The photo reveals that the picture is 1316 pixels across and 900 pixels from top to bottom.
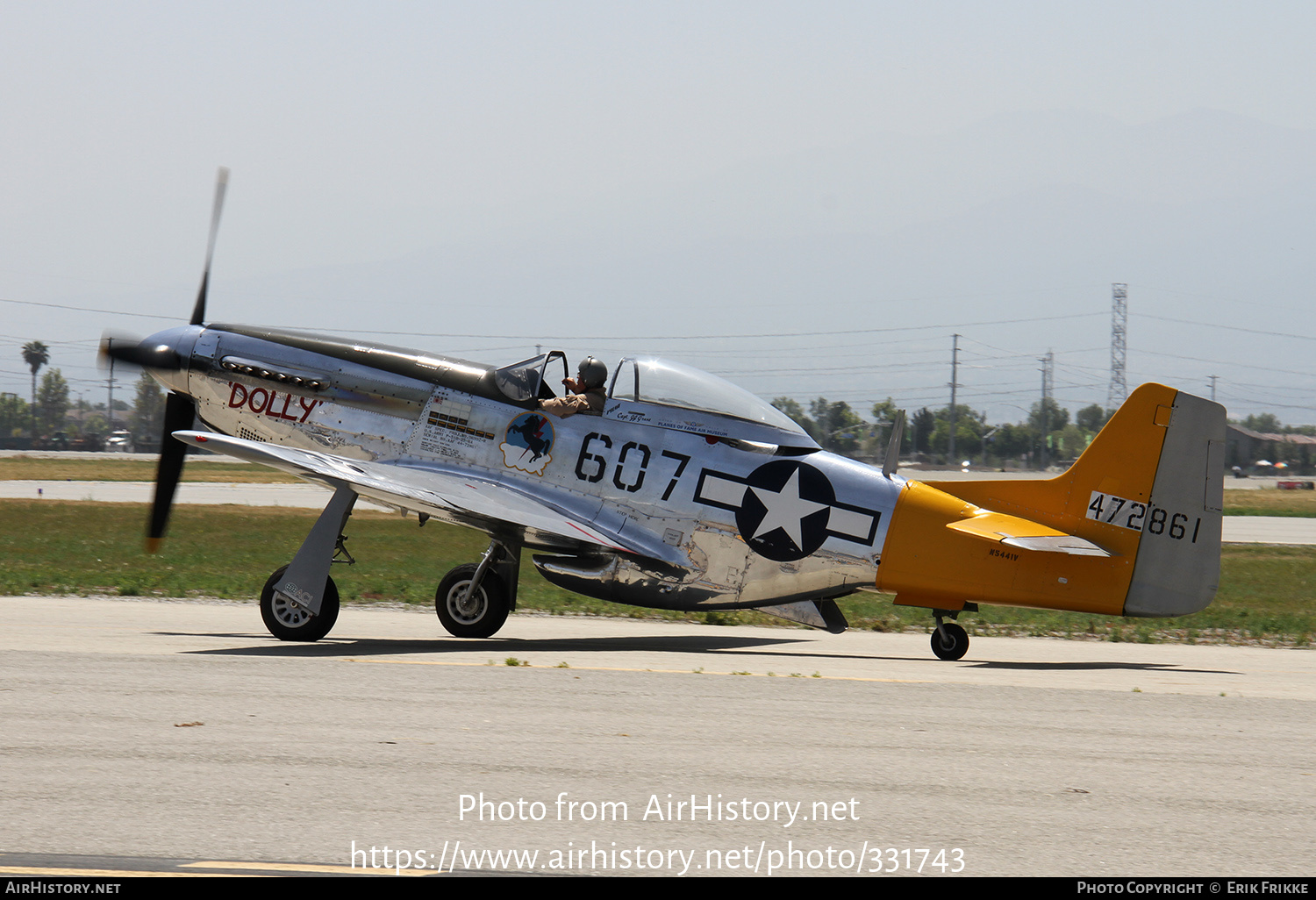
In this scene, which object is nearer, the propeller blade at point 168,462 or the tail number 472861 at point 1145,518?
the tail number 472861 at point 1145,518

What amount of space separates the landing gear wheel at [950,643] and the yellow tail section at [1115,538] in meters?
0.70

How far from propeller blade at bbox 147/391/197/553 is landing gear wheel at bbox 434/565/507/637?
11.7ft

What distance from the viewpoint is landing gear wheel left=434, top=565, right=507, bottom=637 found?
1340cm

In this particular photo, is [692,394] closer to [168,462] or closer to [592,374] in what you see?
[592,374]

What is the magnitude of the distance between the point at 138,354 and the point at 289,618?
4426mm

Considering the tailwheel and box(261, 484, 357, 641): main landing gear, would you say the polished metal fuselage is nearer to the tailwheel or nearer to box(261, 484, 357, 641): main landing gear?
box(261, 484, 357, 641): main landing gear

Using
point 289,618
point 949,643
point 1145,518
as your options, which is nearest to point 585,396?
point 289,618

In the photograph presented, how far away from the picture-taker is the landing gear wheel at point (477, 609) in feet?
44.0

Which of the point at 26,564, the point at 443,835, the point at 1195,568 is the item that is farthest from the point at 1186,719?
the point at 26,564

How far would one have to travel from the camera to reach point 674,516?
12570mm

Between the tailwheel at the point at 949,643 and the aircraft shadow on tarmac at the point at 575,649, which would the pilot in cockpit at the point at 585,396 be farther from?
the tailwheel at the point at 949,643

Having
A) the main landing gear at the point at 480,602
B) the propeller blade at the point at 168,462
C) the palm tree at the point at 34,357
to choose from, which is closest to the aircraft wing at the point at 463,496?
the main landing gear at the point at 480,602

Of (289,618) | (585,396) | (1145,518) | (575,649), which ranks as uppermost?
(585,396)

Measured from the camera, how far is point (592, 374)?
1299cm
